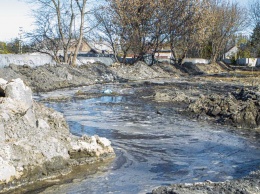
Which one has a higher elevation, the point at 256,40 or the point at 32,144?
the point at 256,40

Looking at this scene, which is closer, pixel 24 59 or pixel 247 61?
pixel 24 59

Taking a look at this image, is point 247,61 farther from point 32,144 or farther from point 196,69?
point 32,144

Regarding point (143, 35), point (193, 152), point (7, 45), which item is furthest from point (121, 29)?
point (193, 152)

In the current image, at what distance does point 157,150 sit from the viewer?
783 centimetres

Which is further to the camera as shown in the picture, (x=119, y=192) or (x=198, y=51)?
(x=198, y=51)

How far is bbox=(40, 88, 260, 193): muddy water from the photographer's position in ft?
19.1

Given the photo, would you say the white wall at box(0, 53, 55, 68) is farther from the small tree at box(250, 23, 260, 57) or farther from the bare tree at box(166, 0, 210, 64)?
the small tree at box(250, 23, 260, 57)

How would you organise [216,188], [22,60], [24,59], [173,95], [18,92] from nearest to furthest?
[216,188]
[18,92]
[173,95]
[22,60]
[24,59]

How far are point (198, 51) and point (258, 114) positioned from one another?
51551 mm

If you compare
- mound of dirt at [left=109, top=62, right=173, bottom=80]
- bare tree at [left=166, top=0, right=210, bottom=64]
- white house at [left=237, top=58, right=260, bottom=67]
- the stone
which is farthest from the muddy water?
white house at [left=237, top=58, right=260, bottom=67]

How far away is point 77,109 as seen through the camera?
1350cm

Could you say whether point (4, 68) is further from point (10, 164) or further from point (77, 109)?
point (10, 164)

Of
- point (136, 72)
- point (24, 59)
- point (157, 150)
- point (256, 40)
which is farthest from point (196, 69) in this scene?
point (157, 150)

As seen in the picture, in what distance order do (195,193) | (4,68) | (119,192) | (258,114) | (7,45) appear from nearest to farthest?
1. (195,193)
2. (119,192)
3. (258,114)
4. (4,68)
5. (7,45)
